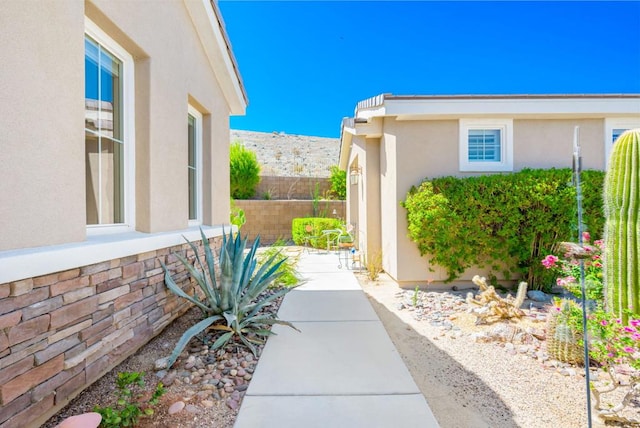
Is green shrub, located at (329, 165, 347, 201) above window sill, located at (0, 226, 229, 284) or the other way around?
above

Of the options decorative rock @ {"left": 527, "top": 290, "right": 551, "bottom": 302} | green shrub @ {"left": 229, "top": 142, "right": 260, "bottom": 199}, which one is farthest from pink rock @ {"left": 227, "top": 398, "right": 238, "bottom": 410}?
green shrub @ {"left": 229, "top": 142, "right": 260, "bottom": 199}

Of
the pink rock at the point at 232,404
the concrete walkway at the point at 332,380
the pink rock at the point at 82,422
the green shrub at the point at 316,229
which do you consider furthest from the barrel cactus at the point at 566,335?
the green shrub at the point at 316,229

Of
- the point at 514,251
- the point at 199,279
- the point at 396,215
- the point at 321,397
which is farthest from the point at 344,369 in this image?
the point at 514,251

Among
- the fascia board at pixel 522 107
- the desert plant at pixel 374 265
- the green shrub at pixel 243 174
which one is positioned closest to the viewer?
the fascia board at pixel 522 107

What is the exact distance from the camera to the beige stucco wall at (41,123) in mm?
2137

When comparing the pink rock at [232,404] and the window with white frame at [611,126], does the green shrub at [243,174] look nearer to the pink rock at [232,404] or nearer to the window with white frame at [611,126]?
the window with white frame at [611,126]

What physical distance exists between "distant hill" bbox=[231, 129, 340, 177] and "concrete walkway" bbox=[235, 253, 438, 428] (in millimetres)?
25490

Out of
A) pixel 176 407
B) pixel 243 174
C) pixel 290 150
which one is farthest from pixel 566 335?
pixel 290 150

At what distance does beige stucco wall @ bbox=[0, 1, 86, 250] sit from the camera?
2137 millimetres

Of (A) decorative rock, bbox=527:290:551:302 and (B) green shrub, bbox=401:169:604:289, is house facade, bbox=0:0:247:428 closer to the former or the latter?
(B) green shrub, bbox=401:169:604:289

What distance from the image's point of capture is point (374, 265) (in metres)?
8.49

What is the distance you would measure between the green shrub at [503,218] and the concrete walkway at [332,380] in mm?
2746

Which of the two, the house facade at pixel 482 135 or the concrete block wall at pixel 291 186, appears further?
the concrete block wall at pixel 291 186

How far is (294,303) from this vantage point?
556cm
